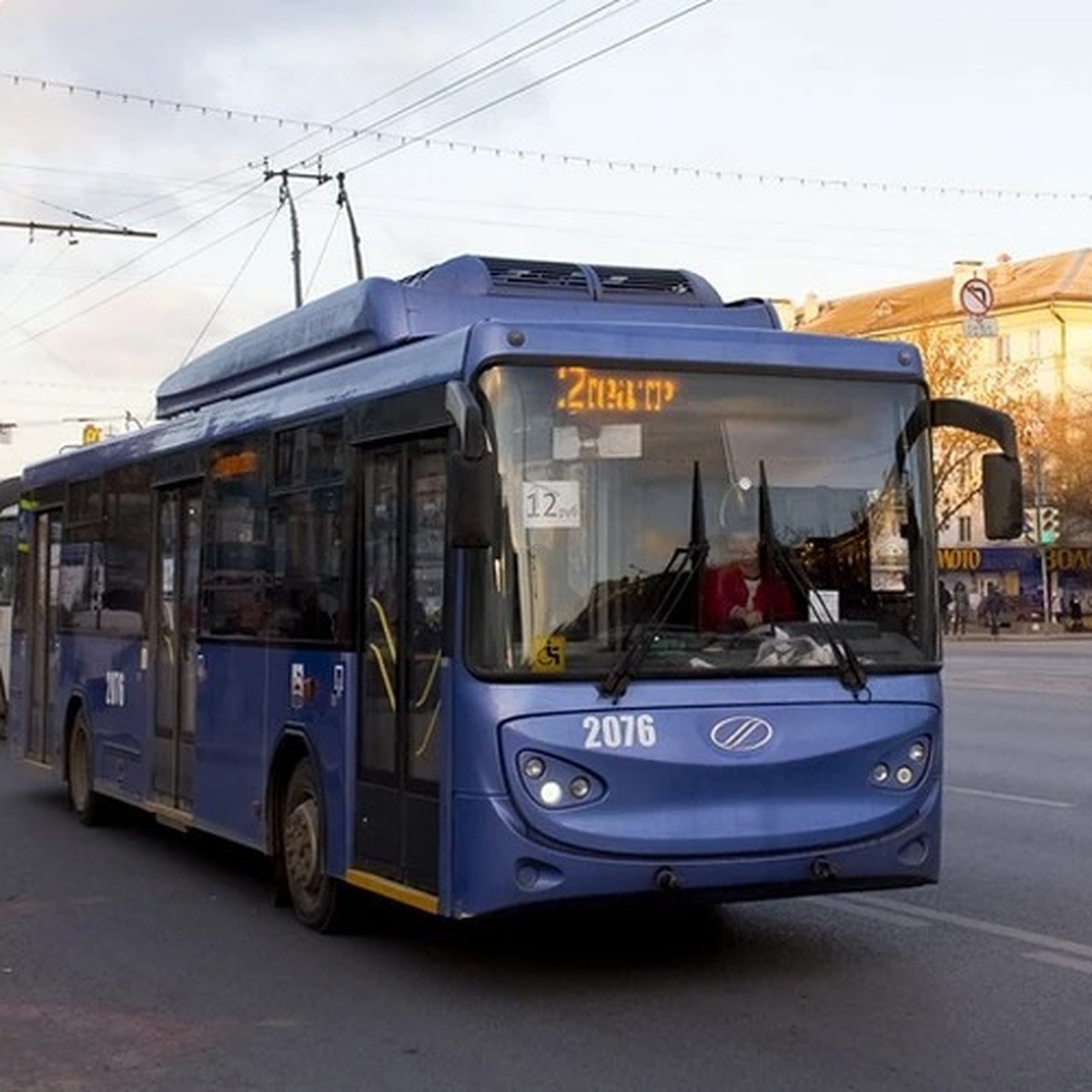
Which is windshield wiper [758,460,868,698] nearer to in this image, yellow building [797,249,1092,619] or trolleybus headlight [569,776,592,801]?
trolleybus headlight [569,776,592,801]

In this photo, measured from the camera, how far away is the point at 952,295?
101375 mm

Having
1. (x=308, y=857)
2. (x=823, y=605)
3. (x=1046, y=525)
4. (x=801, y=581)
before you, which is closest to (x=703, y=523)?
(x=801, y=581)

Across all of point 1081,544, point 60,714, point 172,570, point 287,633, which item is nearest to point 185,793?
point 172,570

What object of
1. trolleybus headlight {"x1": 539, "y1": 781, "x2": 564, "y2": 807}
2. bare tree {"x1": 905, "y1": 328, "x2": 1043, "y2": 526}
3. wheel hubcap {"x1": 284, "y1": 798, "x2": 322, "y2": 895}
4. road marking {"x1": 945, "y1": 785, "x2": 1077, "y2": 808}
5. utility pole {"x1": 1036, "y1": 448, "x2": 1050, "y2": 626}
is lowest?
road marking {"x1": 945, "y1": 785, "x2": 1077, "y2": 808}

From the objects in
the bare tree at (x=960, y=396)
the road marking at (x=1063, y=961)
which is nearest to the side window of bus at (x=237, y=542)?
the road marking at (x=1063, y=961)

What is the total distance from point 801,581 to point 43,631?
956cm

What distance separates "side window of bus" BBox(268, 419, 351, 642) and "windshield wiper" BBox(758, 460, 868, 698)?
2166 millimetres

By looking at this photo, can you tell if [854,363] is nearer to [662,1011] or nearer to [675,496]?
[675,496]

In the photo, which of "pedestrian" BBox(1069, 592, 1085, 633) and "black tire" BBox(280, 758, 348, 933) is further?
"pedestrian" BBox(1069, 592, 1085, 633)

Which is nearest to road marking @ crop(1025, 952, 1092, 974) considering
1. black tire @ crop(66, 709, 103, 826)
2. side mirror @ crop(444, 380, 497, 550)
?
side mirror @ crop(444, 380, 497, 550)

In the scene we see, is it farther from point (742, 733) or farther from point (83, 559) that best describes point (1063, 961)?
point (83, 559)

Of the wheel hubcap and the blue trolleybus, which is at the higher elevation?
the blue trolleybus

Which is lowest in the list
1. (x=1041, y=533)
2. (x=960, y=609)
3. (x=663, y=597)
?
(x=663, y=597)

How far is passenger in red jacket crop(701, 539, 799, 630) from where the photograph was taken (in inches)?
329
